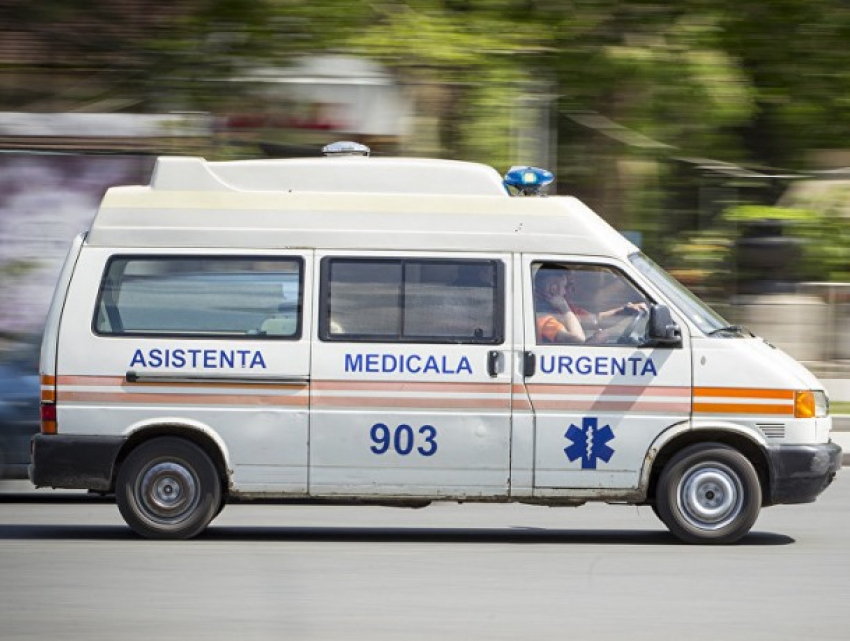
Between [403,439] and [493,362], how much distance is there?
2.19 ft

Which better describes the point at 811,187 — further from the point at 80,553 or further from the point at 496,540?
the point at 80,553

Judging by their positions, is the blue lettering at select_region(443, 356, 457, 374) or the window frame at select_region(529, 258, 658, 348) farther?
the window frame at select_region(529, 258, 658, 348)

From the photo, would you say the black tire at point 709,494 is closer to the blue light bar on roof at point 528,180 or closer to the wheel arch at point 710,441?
the wheel arch at point 710,441

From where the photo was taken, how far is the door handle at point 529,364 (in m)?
9.36

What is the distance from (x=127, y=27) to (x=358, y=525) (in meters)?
8.07

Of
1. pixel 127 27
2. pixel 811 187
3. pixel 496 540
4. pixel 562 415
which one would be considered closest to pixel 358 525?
pixel 496 540

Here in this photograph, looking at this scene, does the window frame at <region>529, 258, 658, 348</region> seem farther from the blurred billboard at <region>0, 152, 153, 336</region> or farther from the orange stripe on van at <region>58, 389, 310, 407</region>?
the blurred billboard at <region>0, 152, 153, 336</region>

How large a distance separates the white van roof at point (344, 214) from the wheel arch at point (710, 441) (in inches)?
44.2

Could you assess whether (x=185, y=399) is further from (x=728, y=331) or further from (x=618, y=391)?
(x=728, y=331)

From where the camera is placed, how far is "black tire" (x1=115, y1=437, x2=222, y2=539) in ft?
31.2

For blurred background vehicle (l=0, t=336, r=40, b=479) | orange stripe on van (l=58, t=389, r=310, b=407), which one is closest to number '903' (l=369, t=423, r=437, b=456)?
orange stripe on van (l=58, t=389, r=310, b=407)

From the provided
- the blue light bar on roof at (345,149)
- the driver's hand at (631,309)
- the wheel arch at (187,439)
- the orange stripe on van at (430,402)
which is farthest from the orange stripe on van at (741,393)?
the wheel arch at (187,439)

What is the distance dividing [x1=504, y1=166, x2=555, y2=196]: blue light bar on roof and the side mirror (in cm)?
103

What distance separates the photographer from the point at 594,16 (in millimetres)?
17203
